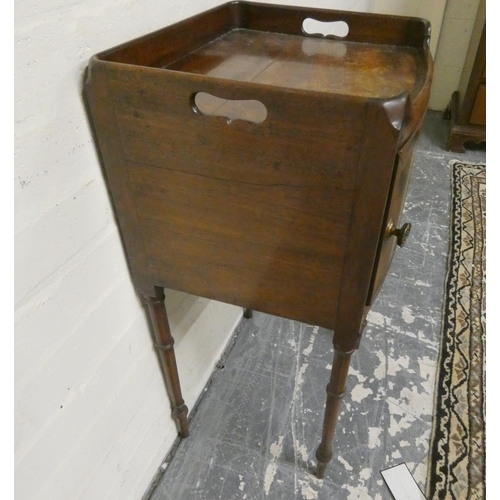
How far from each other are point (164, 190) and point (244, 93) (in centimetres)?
22

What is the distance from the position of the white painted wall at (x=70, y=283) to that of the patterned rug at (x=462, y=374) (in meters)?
0.77

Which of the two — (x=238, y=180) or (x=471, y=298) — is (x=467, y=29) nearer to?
(x=471, y=298)

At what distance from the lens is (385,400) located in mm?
1300

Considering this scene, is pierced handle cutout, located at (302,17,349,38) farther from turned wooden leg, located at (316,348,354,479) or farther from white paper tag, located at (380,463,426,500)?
white paper tag, located at (380,463,426,500)

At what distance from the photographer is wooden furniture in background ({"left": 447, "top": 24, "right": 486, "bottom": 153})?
2.30m

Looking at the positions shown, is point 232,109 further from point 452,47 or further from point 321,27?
point 452,47

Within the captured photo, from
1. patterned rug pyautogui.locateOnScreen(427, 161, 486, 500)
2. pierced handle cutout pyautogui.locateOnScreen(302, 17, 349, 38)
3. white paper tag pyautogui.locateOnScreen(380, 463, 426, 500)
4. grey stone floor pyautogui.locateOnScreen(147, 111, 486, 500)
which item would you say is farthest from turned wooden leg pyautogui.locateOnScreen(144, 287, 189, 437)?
pierced handle cutout pyautogui.locateOnScreen(302, 17, 349, 38)

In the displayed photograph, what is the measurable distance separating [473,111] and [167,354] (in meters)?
2.21

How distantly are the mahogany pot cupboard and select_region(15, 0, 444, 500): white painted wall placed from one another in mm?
35

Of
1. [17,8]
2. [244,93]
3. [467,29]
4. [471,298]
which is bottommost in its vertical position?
[471,298]

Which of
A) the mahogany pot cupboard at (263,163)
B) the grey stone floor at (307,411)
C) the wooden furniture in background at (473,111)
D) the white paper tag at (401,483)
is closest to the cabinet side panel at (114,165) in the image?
the mahogany pot cupboard at (263,163)

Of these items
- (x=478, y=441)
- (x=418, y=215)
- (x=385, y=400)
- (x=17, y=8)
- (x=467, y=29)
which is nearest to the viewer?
(x=17, y=8)

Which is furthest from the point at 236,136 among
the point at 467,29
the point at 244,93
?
the point at 467,29

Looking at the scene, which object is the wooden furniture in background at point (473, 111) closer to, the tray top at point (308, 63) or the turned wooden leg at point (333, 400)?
the tray top at point (308, 63)
